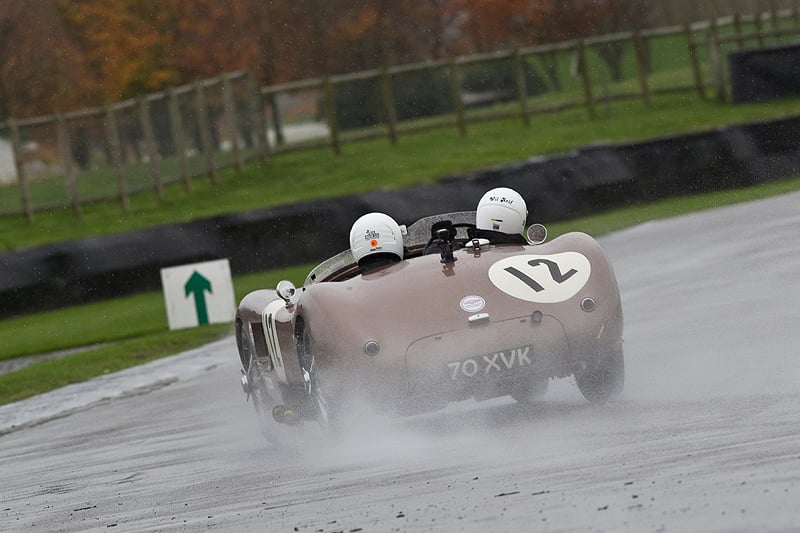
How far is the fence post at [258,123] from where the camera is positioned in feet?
111

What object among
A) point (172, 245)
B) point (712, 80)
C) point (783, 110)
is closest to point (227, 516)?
point (172, 245)

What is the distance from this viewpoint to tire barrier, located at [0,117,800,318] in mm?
21500

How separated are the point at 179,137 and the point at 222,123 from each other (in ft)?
6.33

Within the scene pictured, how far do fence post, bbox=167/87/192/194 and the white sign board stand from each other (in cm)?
1327

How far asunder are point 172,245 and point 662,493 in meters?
16.3

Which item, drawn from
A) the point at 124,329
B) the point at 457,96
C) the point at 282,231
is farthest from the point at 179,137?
the point at 124,329

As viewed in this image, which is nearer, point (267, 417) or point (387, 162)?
point (267, 417)

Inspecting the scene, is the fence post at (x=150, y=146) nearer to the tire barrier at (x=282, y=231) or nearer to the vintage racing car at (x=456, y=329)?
the tire barrier at (x=282, y=231)

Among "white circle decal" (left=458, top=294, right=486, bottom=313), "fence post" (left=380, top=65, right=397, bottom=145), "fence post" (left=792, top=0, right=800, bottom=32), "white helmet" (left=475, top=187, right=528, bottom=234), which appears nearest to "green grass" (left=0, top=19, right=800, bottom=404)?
"fence post" (left=380, top=65, right=397, bottom=145)

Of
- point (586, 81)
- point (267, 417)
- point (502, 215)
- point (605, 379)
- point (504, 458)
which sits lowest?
point (586, 81)

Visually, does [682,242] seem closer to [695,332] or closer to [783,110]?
[695,332]

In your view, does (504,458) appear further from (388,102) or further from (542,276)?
(388,102)

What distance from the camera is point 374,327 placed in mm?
8086

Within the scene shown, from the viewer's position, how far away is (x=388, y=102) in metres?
34.4
